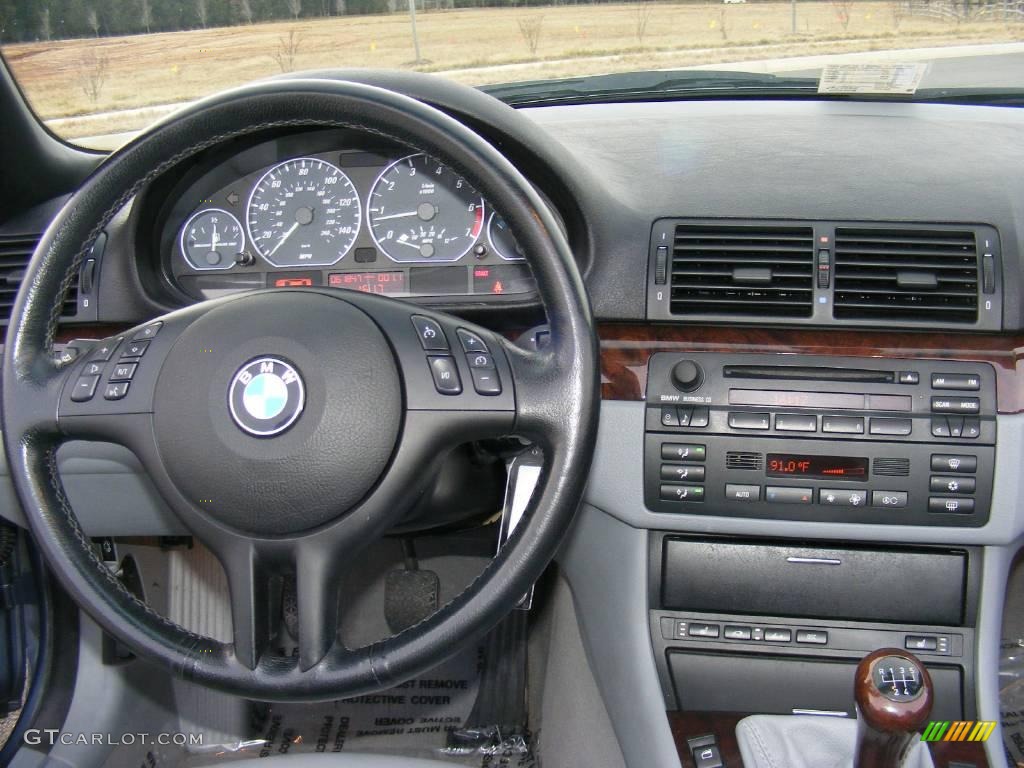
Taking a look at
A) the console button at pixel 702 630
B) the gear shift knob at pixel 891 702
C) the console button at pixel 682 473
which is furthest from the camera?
the console button at pixel 702 630

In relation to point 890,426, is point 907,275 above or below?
above

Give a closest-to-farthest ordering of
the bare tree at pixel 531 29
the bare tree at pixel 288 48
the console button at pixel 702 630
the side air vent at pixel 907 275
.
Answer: the side air vent at pixel 907 275, the console button at pixel 702 630, the bare tree at pixel 288 48, the bare tree at pixel 531 29

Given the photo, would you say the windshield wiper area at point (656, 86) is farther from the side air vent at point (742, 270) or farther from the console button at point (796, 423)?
the console button at point (796, 423)

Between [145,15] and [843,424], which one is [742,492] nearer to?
[843,424]

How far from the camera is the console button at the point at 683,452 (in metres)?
1.86

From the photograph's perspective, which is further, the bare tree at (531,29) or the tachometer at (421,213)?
the bare tree at (531,29)

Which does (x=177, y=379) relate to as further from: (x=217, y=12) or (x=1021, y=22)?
(x=1021, y=22)

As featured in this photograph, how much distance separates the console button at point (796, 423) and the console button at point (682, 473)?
0.53 feet

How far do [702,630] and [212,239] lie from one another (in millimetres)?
1224

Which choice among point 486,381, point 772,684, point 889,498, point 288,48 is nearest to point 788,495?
point 889,498

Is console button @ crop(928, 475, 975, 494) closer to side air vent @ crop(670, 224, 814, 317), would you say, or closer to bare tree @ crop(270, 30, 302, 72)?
side air vent @ crop(670, 224, 814, 317)

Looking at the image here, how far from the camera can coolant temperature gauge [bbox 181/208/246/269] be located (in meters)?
2.01

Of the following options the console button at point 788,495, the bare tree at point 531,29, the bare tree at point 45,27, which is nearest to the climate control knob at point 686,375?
the console button at point 788,495

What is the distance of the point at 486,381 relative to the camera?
1399 millimetres
